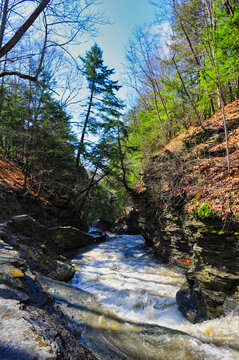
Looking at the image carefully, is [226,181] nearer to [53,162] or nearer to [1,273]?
[1,273]

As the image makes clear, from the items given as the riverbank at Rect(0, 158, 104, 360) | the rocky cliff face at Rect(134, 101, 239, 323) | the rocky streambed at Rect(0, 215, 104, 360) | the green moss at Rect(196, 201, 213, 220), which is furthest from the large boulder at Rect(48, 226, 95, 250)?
the green moss at Rect(196, 201, 213, 220)

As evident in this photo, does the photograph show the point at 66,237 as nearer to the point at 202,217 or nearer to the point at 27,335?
the point at 202,217

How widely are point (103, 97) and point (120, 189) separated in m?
7.36

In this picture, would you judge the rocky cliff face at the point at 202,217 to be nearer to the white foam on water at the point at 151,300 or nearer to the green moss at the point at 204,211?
the green moss at the point at 204,211

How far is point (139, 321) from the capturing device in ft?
13.6

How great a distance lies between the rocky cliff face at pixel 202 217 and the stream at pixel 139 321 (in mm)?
442

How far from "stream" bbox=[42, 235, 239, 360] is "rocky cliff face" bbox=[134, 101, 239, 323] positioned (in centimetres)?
44

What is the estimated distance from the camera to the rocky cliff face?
4.18 metres

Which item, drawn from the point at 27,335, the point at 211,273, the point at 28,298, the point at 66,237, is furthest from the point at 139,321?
the point at 66,237

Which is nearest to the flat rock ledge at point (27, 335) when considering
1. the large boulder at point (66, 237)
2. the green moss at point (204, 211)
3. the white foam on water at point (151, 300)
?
the white foam on water at point (151, 300)

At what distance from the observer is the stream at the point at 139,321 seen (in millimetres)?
3119

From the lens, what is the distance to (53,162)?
12.2 metres

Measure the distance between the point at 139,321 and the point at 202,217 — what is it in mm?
3079

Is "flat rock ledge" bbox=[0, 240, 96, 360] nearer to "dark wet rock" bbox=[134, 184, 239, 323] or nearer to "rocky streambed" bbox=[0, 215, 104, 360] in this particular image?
"rocky streambed" bbox=[0, 215, 104, 360]
